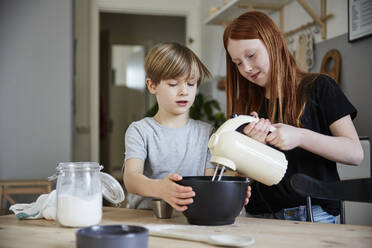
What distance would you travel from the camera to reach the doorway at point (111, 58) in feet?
18.4

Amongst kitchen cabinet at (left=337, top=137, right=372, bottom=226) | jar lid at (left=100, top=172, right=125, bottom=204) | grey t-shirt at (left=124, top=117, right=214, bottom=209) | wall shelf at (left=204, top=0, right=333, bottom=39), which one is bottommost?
kitchen cabinet at (left=337, top=137, right=372, bottom=226)

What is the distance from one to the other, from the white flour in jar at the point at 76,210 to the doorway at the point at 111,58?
4678 millimetres

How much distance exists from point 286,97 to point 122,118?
4.80 m

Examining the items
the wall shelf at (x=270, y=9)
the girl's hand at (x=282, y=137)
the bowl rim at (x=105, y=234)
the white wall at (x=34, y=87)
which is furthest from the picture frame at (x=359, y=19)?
the white wall at (x=34, y=87)

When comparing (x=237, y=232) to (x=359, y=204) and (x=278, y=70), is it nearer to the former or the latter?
Answer: (x=278, y=70)

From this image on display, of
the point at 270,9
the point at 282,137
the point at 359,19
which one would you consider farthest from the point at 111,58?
the point at 282,137

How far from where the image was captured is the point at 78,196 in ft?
2.65

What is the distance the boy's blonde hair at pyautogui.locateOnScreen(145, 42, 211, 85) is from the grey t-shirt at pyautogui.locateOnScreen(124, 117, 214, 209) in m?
0.15

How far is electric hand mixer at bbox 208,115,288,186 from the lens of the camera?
80cm

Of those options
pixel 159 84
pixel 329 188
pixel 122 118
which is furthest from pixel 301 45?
pixel 122 118

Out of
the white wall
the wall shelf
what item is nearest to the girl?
the wall shelf

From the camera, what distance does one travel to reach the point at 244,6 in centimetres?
251

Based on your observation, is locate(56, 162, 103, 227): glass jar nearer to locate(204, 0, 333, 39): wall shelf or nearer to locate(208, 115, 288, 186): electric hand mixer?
locate(208, 115, 288, 186): electric hand mixer

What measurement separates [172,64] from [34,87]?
2425 millimetres
